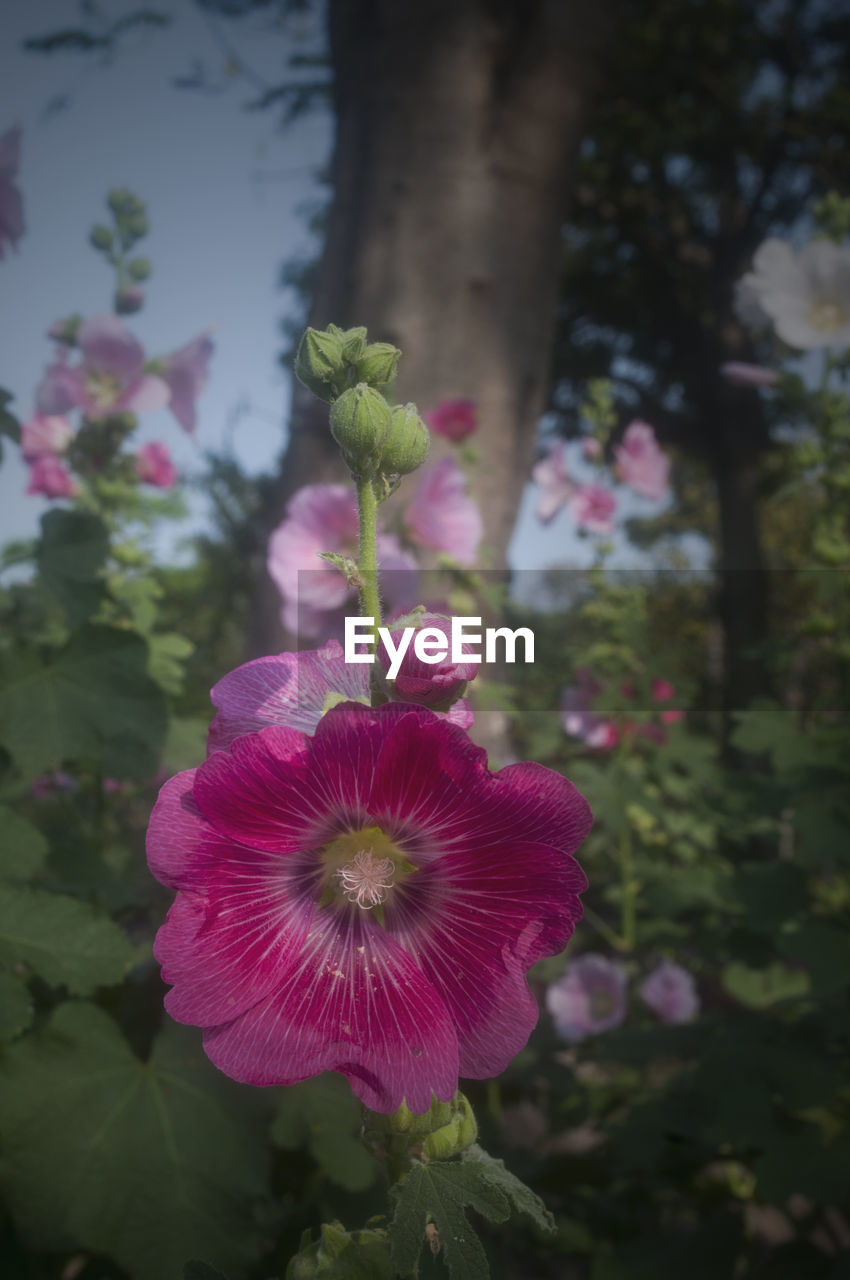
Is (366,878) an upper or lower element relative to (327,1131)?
upper

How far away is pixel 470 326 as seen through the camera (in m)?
2.27

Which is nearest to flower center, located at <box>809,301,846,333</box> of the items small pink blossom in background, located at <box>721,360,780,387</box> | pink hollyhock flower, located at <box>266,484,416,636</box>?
small pink blossom in background, located at <box>721,360,780,387</box>

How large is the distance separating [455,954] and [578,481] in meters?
2.17

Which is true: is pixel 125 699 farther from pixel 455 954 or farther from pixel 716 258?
pixel 716 258

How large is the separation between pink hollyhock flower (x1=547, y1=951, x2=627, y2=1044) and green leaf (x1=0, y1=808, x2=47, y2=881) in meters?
2.03

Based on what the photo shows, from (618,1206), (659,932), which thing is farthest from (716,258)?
(618,1206)

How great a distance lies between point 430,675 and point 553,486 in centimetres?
209

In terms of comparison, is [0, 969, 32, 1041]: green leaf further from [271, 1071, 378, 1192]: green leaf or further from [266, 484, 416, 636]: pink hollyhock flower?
[266, 484, 416, 636]: pink hollyhock flower

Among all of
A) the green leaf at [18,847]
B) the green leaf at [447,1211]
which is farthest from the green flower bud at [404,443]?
the green leaf at [18,847]

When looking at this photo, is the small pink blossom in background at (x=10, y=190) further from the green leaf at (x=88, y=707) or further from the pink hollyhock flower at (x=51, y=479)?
the green leaf at (x=88, y=707)

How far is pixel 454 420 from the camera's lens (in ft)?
6.22

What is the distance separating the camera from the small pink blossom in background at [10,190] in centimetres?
130

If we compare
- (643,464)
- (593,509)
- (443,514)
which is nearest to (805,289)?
(643,464)

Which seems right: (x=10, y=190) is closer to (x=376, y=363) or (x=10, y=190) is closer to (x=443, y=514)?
(x=443, y=514)
